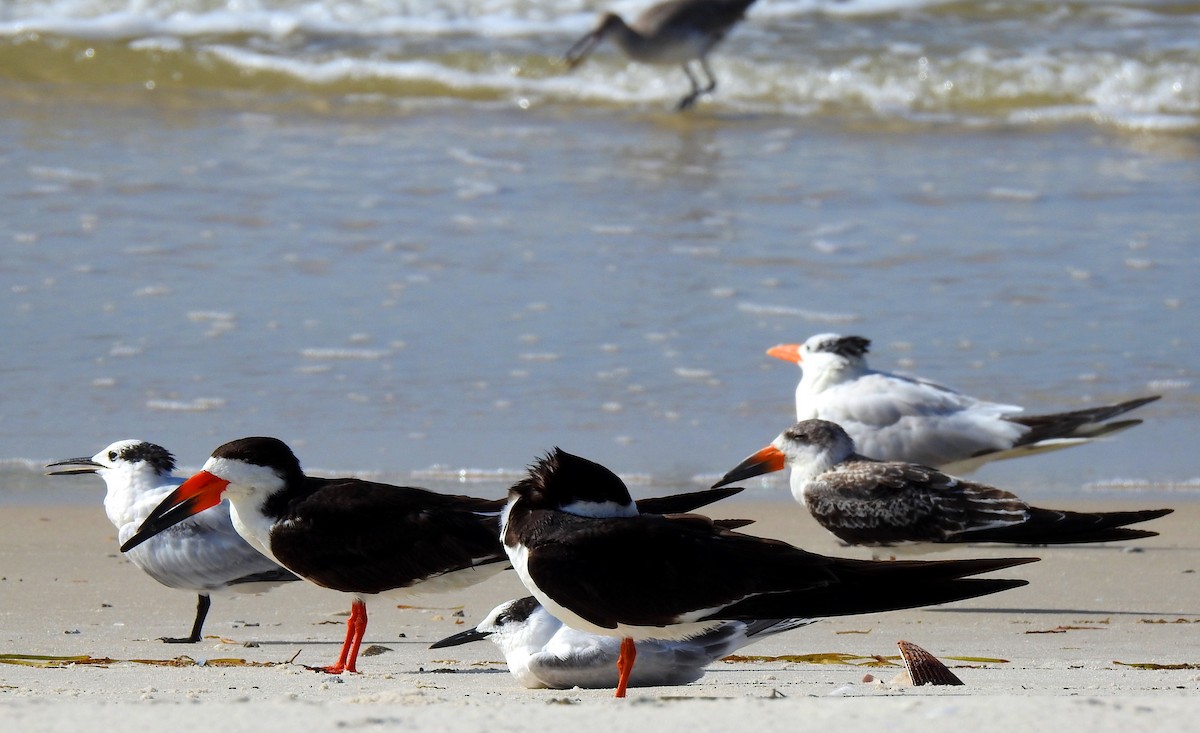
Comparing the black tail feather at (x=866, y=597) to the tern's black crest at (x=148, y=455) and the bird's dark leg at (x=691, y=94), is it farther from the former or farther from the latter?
the bird's dark leg at (x=691, y=94)

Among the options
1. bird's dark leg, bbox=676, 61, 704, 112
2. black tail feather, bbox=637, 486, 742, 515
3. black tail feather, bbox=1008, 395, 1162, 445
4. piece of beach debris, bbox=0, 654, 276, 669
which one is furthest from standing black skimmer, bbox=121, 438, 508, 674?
bird's dark leg, bbox=676, 61, 704, 112

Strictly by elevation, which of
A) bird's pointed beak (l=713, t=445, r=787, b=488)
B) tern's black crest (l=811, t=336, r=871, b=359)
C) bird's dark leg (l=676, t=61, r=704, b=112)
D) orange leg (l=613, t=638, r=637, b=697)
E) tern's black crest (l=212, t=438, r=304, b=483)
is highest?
bird's dark leg (l=676, t=61, r=704, b=112)

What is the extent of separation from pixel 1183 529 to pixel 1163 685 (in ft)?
8.00

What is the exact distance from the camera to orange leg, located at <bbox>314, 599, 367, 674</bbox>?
419 cm

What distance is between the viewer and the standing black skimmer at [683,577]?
138 inches

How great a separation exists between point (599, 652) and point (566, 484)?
0.59 metres

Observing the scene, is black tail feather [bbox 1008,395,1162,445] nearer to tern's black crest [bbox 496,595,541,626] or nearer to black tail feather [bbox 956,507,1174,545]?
black tail feather [bbox 956,507,1174,545]

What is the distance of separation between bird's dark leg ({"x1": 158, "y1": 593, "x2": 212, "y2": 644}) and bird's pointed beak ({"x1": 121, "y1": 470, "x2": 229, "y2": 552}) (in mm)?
345

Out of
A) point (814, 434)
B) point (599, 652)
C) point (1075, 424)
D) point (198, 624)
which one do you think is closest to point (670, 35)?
point (1075, 424)

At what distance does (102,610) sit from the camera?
Result: 16.5 feet

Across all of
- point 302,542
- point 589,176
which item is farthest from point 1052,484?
point 589,176

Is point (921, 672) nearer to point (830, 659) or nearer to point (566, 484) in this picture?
point (830, 659)

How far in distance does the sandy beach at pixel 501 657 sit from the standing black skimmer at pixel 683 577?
189 mm

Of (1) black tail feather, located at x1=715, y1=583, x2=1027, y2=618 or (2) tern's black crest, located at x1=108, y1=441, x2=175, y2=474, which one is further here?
(2) tern's black crest, located at x1=108, y1=441, x2=175, y2=474
